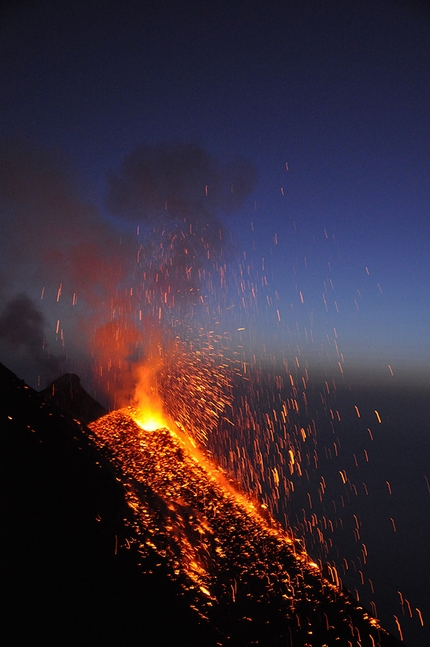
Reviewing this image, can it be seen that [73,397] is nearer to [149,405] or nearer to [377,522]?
[149,405]

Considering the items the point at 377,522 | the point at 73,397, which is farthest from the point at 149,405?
the point at 377,522

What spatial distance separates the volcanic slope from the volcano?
4 cm

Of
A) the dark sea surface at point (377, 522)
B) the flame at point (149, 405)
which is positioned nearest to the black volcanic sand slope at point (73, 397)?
the flame at point (149, 405)

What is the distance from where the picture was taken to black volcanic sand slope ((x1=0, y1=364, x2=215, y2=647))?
21.3 ft

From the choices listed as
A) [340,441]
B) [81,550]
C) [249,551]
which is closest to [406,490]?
[340,441]

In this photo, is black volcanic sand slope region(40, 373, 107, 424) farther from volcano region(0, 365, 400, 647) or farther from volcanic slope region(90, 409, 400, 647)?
volcano region(0, 365, 400, 647)

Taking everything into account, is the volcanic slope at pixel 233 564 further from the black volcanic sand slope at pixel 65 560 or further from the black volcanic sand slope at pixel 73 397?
the black volcanic sand slope at pixel 73 397

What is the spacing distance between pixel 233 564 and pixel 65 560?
6998 mm

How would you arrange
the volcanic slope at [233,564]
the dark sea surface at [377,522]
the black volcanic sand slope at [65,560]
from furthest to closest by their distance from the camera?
1. the dark sea surface at [377,522]
2. the volcanic slope at [233,564]
3. the black volcanic sand slope at [65,560]

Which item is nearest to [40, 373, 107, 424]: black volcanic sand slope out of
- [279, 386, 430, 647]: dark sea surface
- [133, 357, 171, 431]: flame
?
[133, 357, 171, 431]: flame

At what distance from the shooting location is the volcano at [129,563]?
6965mm

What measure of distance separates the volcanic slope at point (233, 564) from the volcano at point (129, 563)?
0.14ft

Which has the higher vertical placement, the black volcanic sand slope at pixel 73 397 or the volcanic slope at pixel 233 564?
the black volcanic sand slope at pixel 73 397

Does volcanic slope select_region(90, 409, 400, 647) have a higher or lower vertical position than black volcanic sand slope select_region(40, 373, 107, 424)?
lower
